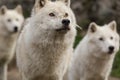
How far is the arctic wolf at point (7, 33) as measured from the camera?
1396 cm

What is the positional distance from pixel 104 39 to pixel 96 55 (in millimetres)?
366

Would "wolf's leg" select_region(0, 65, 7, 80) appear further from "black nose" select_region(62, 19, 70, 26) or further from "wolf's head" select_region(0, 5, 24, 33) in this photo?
"black nose" select_region(62, 19, 70, 26)

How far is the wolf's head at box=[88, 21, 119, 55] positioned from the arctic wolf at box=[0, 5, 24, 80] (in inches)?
141

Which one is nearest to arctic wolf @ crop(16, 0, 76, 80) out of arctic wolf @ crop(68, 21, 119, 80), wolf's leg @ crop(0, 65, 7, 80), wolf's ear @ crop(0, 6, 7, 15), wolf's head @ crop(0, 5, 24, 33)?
arctic wolf @ crop(68, 21, 119, 80)

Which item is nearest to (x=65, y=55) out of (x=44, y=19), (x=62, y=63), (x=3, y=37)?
(x=62, y=63)

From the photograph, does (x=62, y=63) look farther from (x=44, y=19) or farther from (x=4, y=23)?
(x=4, y=23)

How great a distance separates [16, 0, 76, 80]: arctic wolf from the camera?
809 cm

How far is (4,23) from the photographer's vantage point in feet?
48.0

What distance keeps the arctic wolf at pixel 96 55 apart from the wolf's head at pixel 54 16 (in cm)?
224

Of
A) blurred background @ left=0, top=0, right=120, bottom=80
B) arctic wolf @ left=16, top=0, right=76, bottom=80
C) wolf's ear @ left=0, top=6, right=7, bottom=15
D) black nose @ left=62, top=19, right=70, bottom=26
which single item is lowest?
blurred background @ left=0, top=0, right=120, bottom=80

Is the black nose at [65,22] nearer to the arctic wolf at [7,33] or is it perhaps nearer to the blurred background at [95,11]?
the arctic wolf at [7,33]

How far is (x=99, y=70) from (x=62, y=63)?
7.27 feet

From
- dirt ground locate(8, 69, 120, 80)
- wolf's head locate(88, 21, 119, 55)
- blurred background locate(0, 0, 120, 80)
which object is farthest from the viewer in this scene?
blurred background locate(0, 0, 120, 80)

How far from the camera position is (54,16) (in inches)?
320
